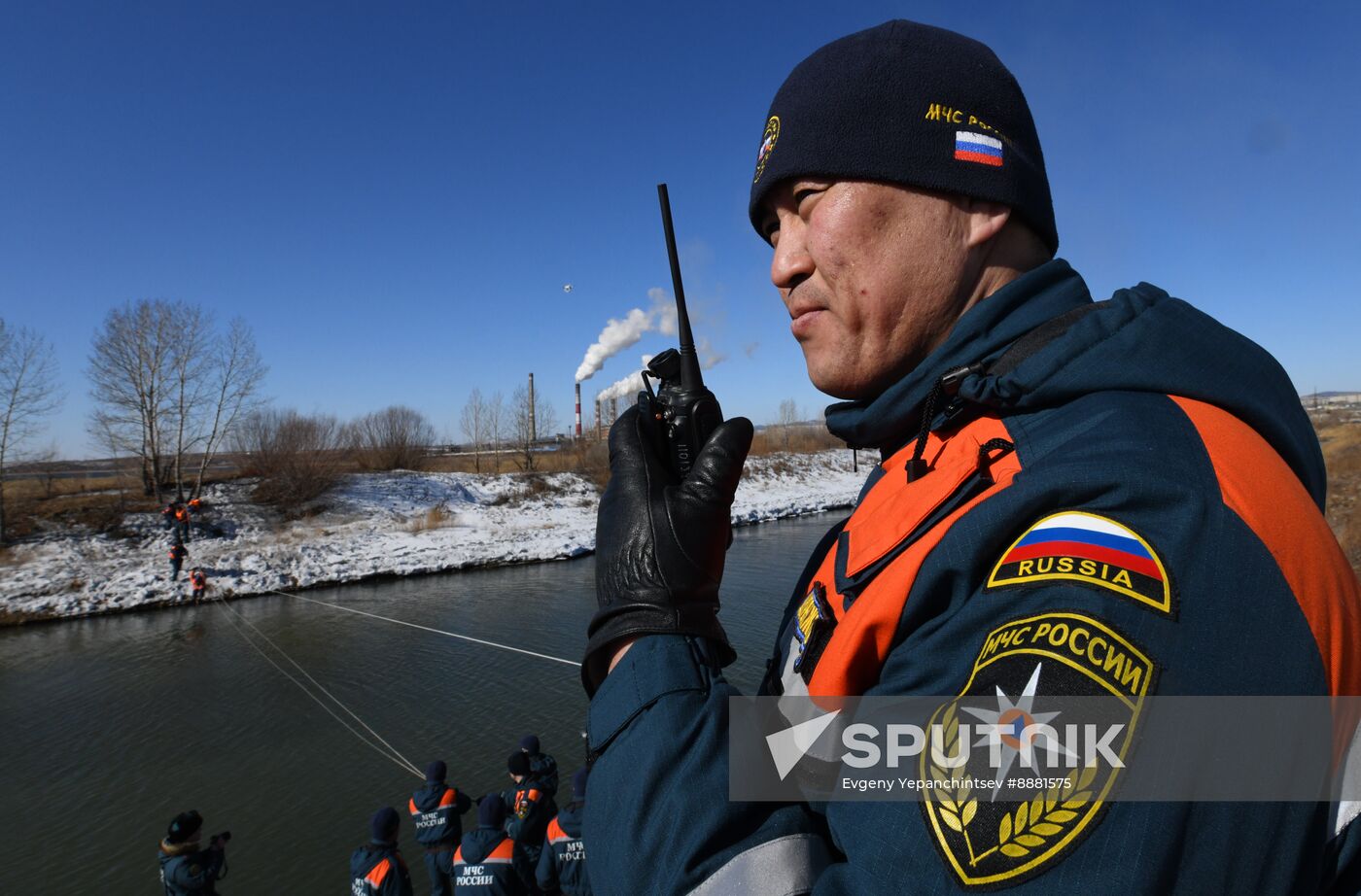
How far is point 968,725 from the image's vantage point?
0.75m

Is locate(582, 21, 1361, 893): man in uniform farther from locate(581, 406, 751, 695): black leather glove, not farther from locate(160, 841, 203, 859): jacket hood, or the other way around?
locate(160, 841, 203, 859): jacket hood

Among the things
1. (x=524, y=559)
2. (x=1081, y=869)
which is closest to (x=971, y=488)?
(x=1081, y=869)

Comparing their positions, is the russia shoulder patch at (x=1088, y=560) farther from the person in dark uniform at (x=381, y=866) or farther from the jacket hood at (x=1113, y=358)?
the person in dark uniform at (x=381, y=866)

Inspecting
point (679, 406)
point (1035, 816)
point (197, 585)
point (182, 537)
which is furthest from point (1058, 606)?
point (182, 537)

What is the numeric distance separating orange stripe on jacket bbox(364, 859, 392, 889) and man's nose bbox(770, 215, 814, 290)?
6.91 m

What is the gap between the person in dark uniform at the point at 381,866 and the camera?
597cm

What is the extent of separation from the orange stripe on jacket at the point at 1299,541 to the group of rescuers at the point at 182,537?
25135mm

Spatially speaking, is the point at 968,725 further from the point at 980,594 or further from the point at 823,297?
the point at 823,297

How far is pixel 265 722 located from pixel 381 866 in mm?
7454

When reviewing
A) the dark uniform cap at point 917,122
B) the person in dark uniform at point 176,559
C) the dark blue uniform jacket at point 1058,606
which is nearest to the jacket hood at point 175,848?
the dark blue uniform jacket at point 1058,606

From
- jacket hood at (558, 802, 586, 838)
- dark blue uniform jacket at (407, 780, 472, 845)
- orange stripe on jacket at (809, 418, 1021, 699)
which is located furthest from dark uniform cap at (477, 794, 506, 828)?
orange stripe on jacket at (809, 418, 1021, 699)

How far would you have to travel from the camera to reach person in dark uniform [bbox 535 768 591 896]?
6.12 meters

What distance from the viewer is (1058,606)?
28.8 inches

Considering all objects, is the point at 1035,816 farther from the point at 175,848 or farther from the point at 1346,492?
the point at 1346,492
